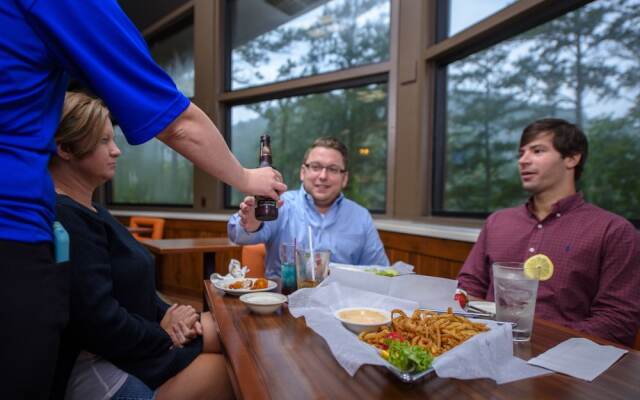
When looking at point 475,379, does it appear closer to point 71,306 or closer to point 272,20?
point 71,306

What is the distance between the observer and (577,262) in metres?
1.43

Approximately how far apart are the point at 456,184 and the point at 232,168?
86.8 inches

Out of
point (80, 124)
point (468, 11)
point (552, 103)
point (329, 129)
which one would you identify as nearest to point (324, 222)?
point (80, 124)

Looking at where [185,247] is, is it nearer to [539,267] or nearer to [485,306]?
[485,306]

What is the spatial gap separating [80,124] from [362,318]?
0.90 meters

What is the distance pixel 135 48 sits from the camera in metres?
0.80

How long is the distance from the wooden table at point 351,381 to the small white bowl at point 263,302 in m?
0.17

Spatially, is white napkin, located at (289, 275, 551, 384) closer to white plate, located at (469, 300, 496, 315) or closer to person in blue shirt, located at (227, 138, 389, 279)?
white plate, located at (469, 300, 496, 315)

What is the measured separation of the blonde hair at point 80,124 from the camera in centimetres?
110

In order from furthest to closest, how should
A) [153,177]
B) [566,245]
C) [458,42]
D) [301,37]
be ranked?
[153,177]
[301,37]
[458,42]
[566,245]

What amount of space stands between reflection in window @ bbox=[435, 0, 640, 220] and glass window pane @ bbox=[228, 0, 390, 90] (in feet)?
2.88

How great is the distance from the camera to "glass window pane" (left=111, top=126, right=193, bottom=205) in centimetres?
516

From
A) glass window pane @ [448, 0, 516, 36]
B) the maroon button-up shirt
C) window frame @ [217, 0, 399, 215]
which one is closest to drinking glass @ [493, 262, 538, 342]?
the maroon button-up shirt

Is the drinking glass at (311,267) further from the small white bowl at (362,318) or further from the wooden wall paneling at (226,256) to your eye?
the wooden wall paneling at (226,256)
